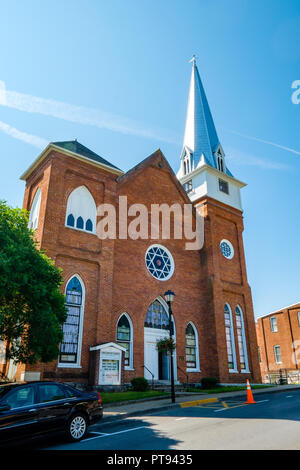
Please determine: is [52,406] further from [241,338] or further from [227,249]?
[227,249]

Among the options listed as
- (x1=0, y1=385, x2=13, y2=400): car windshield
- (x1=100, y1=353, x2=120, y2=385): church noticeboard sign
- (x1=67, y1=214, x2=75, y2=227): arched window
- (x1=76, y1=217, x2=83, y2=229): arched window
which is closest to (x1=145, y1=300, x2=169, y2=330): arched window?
(x1=100, y1=353, x2=120, y2=385): church noticeboard sign

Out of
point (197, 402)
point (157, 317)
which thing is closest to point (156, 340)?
point (157, 317)

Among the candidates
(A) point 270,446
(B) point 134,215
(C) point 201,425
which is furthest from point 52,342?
(B) point 134,215

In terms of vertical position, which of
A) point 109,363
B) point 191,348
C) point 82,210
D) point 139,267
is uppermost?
point 82,210

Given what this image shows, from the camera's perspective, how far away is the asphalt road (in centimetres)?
676

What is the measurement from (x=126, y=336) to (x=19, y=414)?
1372 cm

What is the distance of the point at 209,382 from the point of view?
21719 mm

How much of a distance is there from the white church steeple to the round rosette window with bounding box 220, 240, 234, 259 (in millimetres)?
3561

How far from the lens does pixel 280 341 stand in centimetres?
4203

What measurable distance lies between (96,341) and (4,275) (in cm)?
838

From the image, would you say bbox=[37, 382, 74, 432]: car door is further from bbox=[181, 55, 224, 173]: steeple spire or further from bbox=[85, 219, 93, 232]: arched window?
bbox=[181, 55, 224, 173]: steeple spire

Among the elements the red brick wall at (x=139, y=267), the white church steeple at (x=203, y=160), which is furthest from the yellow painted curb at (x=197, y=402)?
the white church steeple at (x=203, y=160)

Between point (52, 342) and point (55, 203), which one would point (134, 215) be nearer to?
point (55, 203)

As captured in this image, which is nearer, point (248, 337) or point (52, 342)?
point (52, 342)
